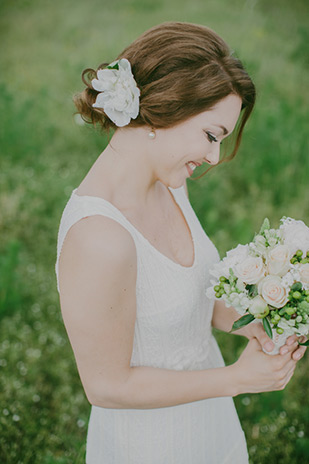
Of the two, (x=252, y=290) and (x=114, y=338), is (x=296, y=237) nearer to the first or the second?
(x=252, y=290)

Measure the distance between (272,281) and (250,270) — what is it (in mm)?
64

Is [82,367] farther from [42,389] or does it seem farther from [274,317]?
[42,389]

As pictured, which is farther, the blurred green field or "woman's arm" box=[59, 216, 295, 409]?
the blurred green field

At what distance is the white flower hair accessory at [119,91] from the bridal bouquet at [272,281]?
19.6 inches

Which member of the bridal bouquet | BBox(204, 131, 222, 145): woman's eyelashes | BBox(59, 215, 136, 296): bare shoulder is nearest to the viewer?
BBox(59, 215, 136, 296): bare shoulder

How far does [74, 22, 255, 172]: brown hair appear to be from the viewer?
1330mm

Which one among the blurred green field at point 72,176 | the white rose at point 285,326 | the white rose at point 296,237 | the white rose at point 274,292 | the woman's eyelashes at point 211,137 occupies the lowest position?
the blurred green field at point 72,176

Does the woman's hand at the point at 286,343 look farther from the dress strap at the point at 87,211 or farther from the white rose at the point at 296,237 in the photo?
the dress strap at the point at 87,211

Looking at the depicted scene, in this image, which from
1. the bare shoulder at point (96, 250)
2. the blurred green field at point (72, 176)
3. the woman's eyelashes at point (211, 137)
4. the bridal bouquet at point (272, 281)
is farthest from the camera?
the blurred green field at point (72, 176)

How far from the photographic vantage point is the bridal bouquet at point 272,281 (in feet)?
4.22

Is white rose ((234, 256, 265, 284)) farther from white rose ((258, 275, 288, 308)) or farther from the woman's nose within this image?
the woman's nose

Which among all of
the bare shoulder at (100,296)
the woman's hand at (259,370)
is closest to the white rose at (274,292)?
the woman's hand at (259,370)

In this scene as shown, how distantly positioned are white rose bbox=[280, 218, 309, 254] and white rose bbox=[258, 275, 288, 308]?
0.11 m

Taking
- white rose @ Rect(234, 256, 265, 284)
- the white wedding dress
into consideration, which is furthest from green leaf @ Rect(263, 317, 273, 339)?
the white wedding dress
